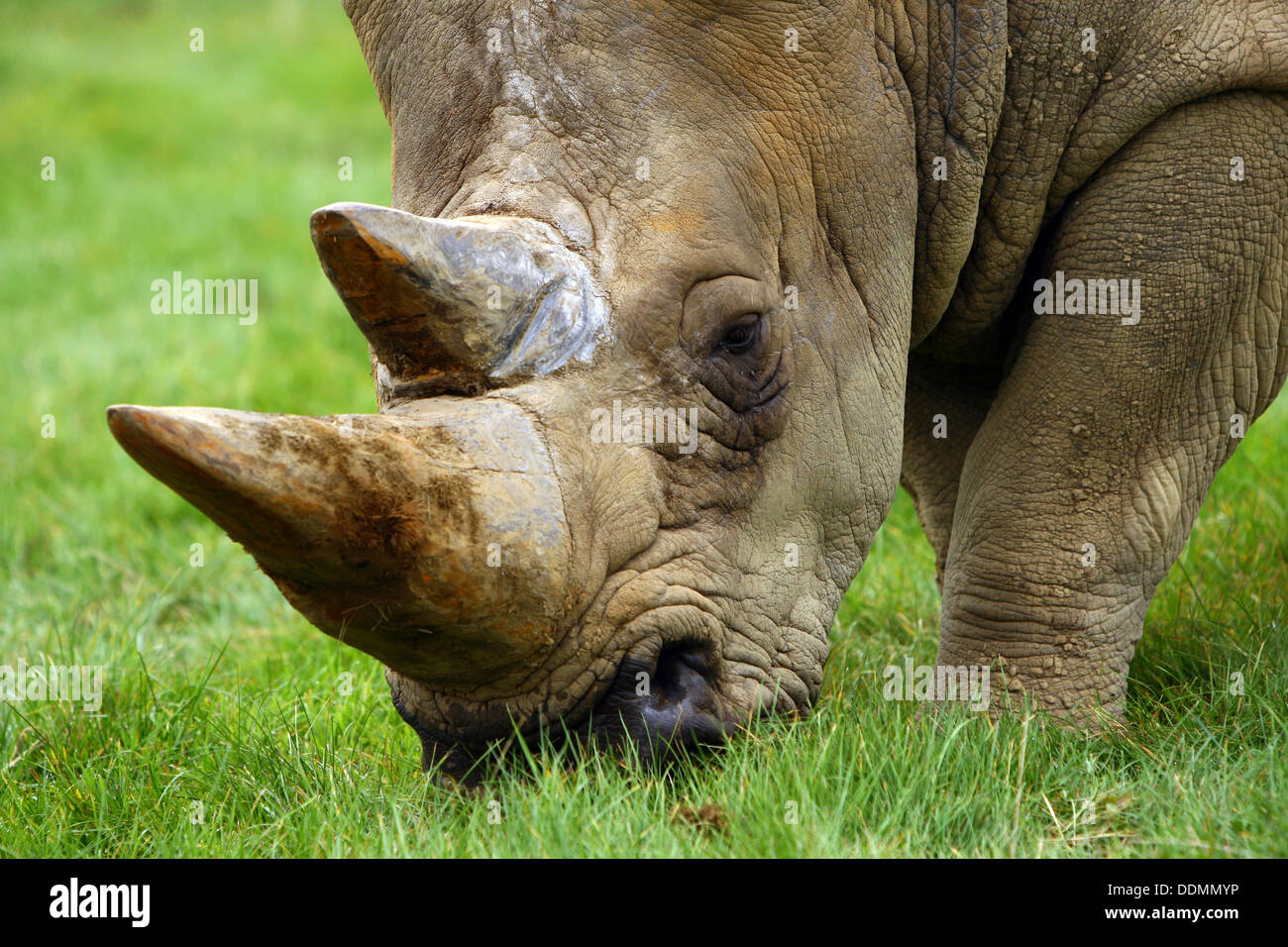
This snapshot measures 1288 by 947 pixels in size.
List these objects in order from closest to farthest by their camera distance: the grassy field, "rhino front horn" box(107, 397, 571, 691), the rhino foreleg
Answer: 1. "rhino front horn" box(107, 397, 571, 691)
2. the grassy field
3. the rhino foreleg

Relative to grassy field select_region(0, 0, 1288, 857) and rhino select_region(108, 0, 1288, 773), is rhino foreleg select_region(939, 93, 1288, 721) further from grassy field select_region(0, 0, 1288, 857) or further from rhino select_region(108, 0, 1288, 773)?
grassy field select_region(0, 0, 1288, 857)

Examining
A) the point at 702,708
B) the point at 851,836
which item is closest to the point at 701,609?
the point at 702,708

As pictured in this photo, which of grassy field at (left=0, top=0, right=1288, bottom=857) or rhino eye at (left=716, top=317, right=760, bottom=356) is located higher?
rhino eye at (left=716, top=317, right=760, bottom=356)

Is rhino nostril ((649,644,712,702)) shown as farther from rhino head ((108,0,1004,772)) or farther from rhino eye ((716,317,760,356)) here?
rhino eye ((716,317,760,356))

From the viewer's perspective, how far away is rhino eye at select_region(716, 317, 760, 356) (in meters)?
3.26

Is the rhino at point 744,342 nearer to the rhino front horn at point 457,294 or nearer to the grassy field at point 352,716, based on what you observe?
the rhino front horn at point 457,294

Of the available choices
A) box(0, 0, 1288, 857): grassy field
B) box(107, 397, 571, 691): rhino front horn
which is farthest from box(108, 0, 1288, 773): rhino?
box(0, 0, 1288, 857): grassy field

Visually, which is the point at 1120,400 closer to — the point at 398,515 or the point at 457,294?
the point at 457,294

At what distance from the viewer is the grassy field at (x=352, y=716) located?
10.0 feet

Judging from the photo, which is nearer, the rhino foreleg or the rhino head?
the rhino head

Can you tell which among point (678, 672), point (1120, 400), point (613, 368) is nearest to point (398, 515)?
point (613, 368)

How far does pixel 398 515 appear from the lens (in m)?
2.67

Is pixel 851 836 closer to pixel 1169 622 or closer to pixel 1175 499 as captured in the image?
pixel 1175 499

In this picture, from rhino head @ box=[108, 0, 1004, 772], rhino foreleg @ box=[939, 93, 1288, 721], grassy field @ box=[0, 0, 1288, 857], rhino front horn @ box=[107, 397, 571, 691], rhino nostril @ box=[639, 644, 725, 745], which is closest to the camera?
rhino front horn @ box=[107, 397, 571, 691]
